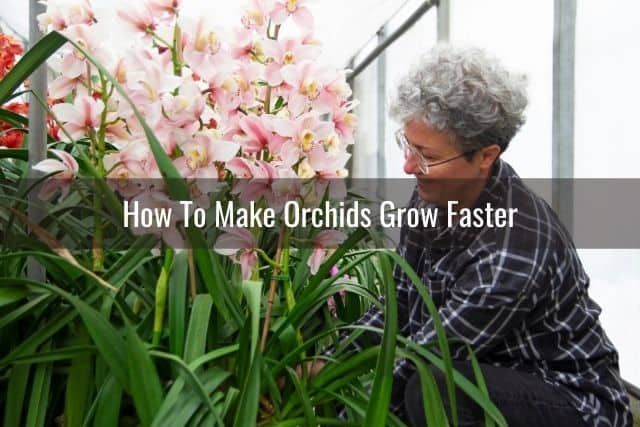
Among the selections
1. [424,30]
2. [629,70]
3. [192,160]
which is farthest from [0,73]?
[424,30]

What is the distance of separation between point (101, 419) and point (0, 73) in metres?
0.89

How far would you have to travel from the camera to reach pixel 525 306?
3.27 ft

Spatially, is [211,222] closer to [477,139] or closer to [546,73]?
[477,139]

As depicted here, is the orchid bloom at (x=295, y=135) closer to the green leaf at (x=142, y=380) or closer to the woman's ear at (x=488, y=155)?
the green leaf at (x=142, y=380)

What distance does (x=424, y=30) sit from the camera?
4496mm

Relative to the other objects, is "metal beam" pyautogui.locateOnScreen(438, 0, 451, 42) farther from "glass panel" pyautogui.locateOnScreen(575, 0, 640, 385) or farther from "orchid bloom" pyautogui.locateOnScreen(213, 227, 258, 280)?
"orchid bloom" pyautogui.locateOnScreen(213, 227, 258, 280)

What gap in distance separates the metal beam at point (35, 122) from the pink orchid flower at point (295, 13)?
32cm

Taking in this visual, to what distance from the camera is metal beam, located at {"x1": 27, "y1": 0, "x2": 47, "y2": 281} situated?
835 millimetres

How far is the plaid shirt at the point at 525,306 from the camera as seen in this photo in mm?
987

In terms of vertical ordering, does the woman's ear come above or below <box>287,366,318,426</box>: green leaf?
above

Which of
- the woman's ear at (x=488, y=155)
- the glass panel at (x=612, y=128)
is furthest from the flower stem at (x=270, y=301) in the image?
the glass panel at (x=612, y=128)

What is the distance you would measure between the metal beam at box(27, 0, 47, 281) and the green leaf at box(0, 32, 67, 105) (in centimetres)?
17

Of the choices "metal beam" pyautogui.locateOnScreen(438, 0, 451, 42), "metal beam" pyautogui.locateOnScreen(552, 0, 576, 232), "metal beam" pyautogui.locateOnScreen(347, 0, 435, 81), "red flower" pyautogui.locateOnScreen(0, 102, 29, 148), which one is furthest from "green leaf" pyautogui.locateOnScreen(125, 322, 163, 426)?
"metal beam" pyautogui.locateOnScreen(438, 0, 451, 42)

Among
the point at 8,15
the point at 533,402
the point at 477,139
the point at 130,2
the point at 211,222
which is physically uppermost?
the point at 8,15
